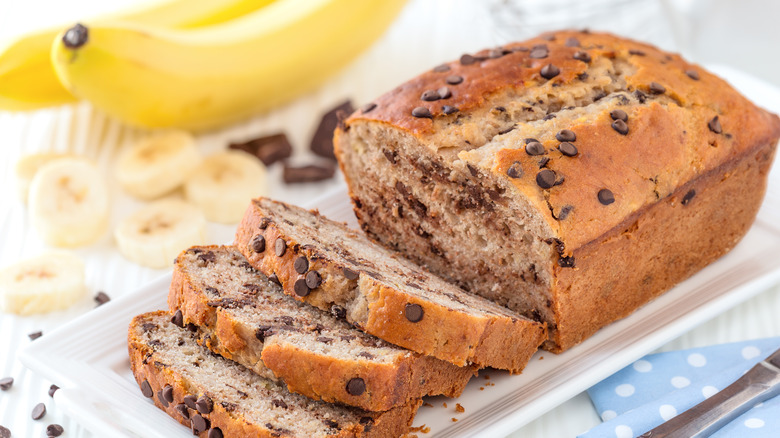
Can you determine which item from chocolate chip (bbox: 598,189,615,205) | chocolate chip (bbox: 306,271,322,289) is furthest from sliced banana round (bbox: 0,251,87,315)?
chocolate chip (bbox: 598,189,615,205)

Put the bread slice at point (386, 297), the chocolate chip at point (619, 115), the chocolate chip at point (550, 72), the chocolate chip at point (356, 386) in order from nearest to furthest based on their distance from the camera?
the chocolate chip at point (356, 386), the bread slice at point (386, 297), the chocolate chip at point (619, 115), the chocolate chip at point (550, 72)

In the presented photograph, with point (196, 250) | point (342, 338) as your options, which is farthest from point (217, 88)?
point (342, 338)

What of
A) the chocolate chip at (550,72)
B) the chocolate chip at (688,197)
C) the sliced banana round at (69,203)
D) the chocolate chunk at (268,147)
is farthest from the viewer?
the chocolate chunk at (268,147)

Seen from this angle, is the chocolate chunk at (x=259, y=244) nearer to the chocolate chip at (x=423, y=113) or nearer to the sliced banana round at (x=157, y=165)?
the chocolate chip at (x=423, y=113)

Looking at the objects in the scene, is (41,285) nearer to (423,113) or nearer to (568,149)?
(423,113)

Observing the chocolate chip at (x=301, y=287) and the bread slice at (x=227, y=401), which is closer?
the bread slice at (x=227, y=401)

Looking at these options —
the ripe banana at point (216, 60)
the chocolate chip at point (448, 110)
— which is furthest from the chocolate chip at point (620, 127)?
the ripe banana at point (216, 60)

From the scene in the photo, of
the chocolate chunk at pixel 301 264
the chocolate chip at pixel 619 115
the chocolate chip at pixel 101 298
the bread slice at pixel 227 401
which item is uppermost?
the chocolate chip at pixel 619 115
